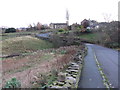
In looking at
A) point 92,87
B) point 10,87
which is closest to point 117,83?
point 92,87

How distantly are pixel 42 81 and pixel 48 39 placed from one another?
85.6 feet

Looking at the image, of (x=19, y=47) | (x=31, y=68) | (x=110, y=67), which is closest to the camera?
(x=110, y=67)

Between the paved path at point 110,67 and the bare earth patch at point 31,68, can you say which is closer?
the paved path at point 110,67

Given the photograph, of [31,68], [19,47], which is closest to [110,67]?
[31,68]

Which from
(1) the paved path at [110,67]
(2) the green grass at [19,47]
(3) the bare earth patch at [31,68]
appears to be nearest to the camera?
(1) the paved path at [110,67]

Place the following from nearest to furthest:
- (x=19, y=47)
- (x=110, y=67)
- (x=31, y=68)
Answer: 1. (x=110, y=67)
2. (x=31, y=68)
3. (x=19, y=47)

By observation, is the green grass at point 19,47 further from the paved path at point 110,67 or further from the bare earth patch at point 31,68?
the paved path at point 110,67

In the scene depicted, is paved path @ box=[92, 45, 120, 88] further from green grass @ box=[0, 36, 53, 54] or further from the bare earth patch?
green grass @ box=[0, 36, 53, 54]

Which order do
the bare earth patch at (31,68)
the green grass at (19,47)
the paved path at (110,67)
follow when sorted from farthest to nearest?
the green grass at (19,47) → the bare earth patch at (31,68) → the paved path at (110,67)

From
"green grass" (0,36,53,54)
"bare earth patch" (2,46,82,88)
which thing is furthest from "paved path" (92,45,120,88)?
"green grass" (0,36,53,54)

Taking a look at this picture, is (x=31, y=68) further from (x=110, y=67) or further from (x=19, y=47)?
(x=19, y=47)

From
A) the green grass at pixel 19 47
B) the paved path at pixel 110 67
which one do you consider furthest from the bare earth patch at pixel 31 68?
the green grass at pixel 19 47

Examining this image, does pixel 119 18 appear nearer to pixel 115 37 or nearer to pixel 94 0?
pixel 115 37

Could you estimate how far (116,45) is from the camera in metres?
20.3
